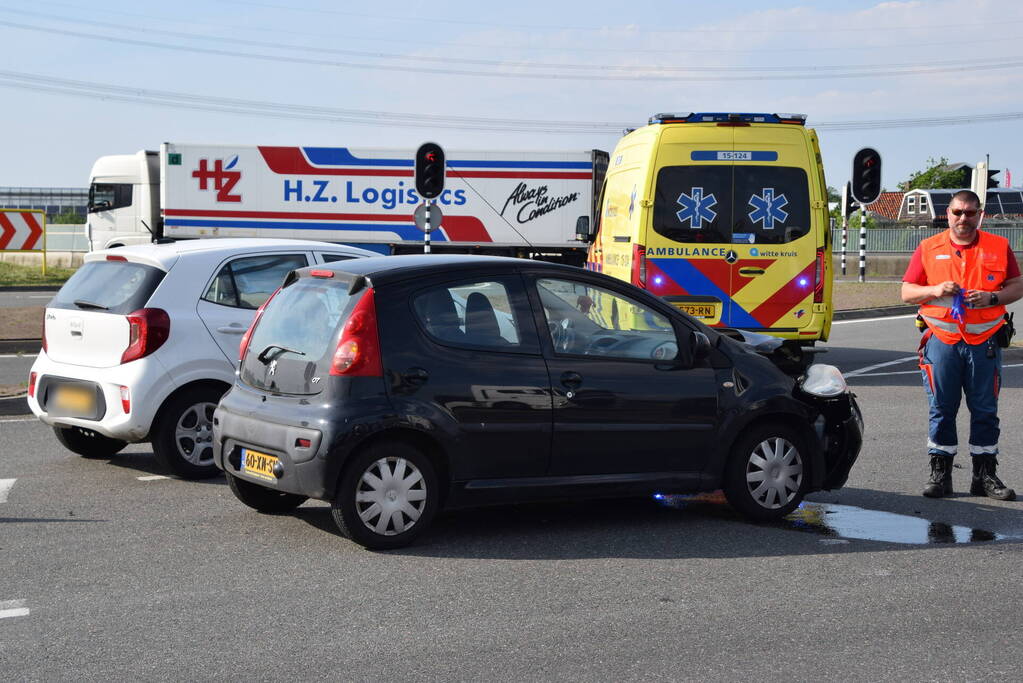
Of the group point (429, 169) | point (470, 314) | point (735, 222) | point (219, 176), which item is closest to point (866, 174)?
point (429, 169)

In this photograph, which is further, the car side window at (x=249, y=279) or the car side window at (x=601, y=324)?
the car side window at (x=249, y=279)

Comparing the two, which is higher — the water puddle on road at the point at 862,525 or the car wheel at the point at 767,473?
the car wheel at the point at 767,473

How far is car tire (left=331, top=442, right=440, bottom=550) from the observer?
6.17m

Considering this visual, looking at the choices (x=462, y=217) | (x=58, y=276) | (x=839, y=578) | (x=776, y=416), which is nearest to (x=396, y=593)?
(x=839, y=578)

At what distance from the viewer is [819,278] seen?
1253 centimetres

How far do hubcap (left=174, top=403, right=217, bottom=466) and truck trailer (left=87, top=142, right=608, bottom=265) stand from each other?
21591 millimetres

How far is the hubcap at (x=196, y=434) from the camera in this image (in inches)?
319

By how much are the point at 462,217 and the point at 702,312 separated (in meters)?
17.7

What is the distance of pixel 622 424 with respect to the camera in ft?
22.0

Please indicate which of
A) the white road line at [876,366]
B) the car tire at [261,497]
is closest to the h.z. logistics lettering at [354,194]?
the white road line at [876,366]

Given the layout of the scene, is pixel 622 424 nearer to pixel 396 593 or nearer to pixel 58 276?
pixel 396 593

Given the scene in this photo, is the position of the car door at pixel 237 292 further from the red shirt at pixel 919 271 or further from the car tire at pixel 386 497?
the red shirt at pixel 919 271

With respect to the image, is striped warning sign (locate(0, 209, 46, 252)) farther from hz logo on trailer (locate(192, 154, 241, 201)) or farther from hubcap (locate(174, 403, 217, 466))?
hubcap (locate(174, 403, 217, 466))

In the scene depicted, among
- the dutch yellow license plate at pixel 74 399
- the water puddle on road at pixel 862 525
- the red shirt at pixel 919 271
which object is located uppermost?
the red shirt at pixel 919 271
